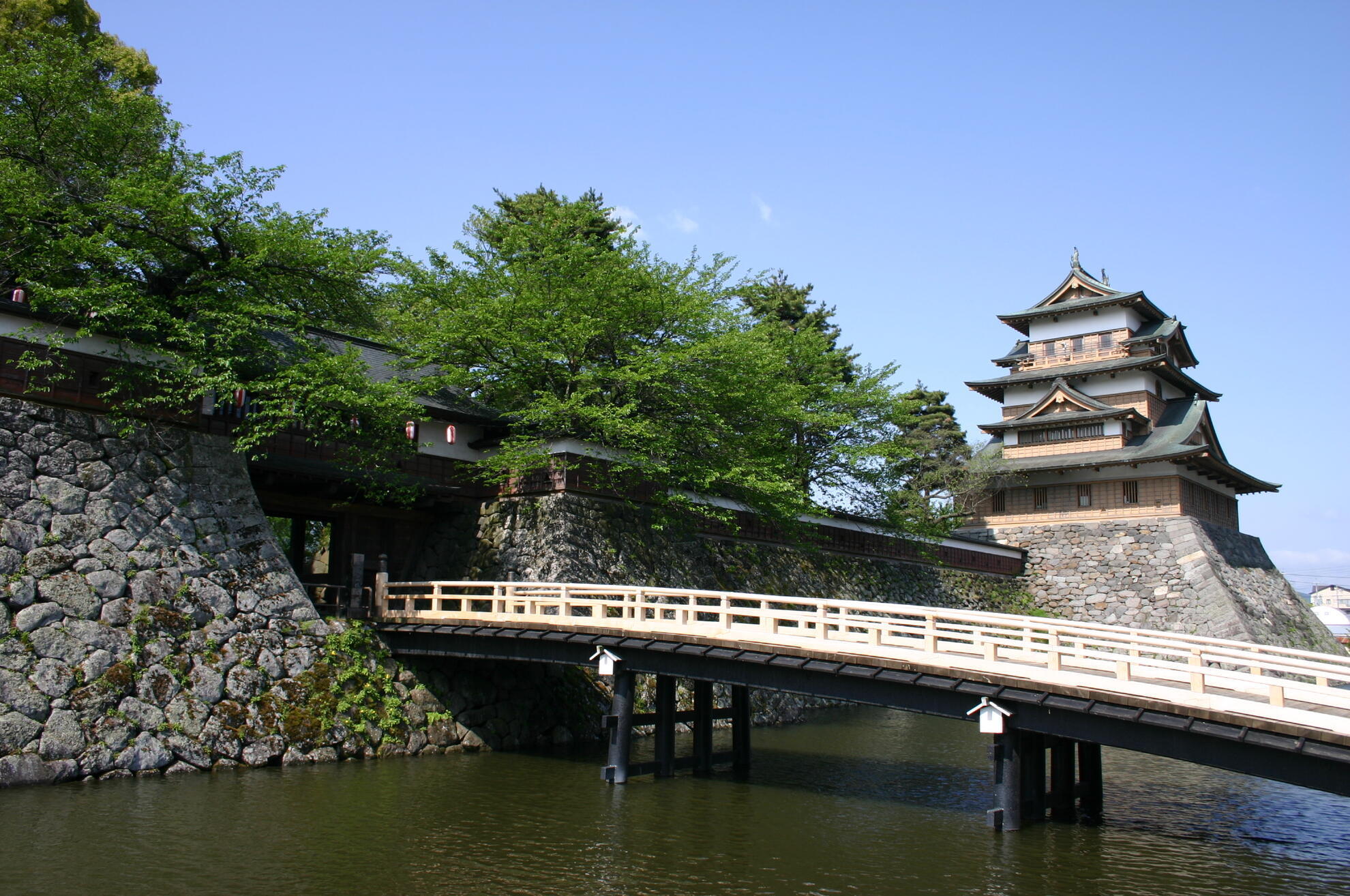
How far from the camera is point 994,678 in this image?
1414 cm

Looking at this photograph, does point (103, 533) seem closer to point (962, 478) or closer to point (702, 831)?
point (702, 831)

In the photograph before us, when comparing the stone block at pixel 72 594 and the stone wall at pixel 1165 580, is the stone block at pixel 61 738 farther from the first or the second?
the stone wall at pixel 1165 580

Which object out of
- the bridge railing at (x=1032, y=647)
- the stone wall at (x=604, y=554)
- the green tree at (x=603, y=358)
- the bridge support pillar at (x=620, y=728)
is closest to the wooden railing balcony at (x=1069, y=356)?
the stone wall at (x=604, y=554)

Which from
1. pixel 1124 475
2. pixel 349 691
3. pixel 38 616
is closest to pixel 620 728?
pixel 349 691

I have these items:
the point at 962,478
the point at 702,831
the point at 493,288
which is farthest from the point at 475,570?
the point at 962,478

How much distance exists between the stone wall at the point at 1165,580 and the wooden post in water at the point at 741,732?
77.8ft

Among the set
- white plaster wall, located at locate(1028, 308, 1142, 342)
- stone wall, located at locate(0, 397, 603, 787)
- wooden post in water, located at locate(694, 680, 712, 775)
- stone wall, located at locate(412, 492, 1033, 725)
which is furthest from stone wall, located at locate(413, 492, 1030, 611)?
white plaster wall, located at locate(1028, 308, 1142, 342)

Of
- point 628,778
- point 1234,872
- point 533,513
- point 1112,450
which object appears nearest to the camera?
point 1234,872

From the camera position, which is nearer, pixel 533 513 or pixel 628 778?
pixel 628 778

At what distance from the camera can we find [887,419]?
35656mm

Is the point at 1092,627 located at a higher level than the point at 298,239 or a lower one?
lower

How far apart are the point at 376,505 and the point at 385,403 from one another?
5.00 metres

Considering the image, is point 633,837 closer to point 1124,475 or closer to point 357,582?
point 357,582

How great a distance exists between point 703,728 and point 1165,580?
1074 inches
